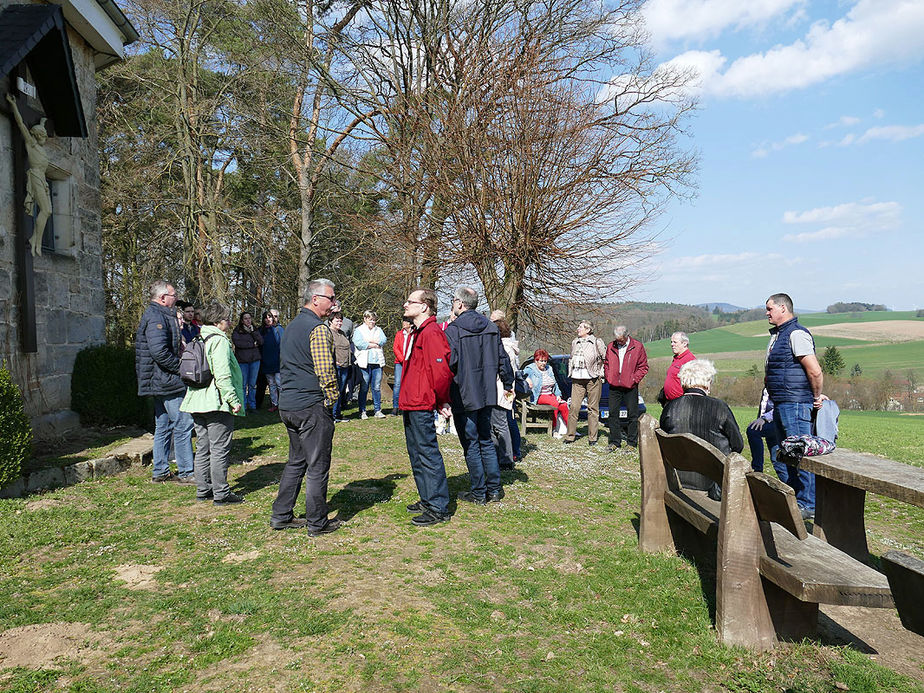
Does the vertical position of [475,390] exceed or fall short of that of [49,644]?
it exceeds it

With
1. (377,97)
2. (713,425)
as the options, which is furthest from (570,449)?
(377,97)

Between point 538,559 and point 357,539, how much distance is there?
1.45 m

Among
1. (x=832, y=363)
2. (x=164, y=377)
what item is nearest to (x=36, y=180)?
(x=164, y=377)

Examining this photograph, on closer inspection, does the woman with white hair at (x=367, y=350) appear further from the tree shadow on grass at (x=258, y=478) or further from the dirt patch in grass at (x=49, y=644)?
the dirt patch in grass at (x=49, y=644)

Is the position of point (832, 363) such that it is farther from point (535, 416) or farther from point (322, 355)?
point (322, 355)

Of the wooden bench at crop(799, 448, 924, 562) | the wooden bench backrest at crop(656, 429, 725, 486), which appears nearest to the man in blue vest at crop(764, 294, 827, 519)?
the wooden bench at crop(799, 448, 924, 562)

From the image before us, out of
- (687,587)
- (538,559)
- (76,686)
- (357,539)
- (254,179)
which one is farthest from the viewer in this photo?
(254,179)

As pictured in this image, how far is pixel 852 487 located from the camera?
13.8ft

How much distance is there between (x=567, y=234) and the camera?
14.2 metres

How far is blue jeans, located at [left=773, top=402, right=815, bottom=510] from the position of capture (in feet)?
17.7

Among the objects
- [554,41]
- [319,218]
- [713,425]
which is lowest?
[713,425]

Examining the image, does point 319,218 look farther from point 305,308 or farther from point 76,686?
point 76,686

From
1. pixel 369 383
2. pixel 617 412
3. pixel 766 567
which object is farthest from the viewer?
pixel 369 383

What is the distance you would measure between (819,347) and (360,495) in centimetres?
6523
